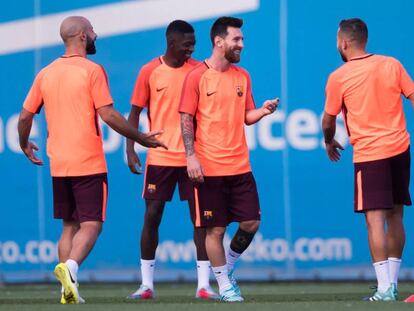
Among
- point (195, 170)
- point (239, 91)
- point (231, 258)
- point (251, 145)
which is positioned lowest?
point (231, 258)

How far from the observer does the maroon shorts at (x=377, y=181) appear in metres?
8.55

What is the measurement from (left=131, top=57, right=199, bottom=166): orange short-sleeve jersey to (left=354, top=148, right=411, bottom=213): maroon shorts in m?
1.47

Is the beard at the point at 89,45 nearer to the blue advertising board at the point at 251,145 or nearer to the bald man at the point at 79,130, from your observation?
the bald man at the point at 79,130

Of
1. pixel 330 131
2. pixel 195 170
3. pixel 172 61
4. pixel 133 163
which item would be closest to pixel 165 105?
pixel 172 61

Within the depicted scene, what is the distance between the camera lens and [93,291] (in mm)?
11164

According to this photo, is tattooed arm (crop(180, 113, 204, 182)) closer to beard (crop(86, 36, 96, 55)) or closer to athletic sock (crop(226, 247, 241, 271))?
beard (crop(86, 36, 96, 55))

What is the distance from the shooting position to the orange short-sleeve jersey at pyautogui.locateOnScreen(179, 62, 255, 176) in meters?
8.78

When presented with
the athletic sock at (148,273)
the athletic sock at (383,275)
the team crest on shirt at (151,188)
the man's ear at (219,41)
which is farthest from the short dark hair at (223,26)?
the athletic sock at (383,275)

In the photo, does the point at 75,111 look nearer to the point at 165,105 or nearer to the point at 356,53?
the point at 165,105

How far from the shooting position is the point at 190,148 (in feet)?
28.4

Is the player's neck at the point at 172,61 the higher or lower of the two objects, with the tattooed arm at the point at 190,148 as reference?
higher

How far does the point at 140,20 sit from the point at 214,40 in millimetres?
→ 2946

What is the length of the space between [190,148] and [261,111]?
0.51 metres

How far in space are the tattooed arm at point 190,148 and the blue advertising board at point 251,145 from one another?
9.23 feet
